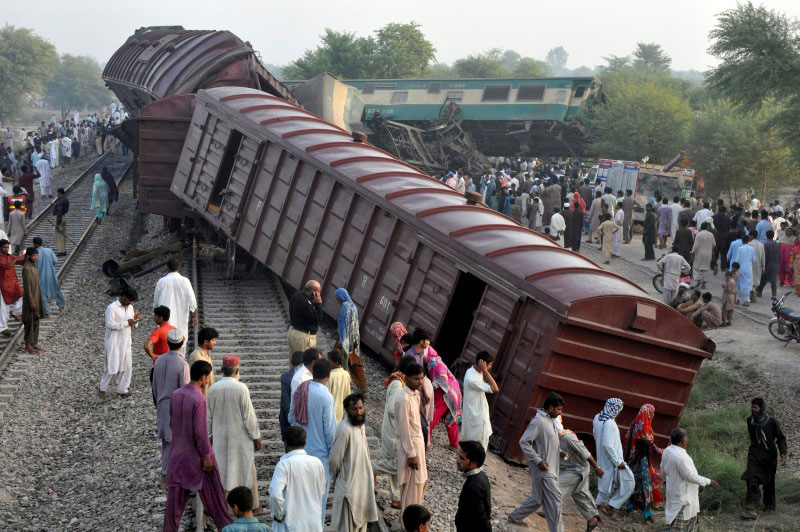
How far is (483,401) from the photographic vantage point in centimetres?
925

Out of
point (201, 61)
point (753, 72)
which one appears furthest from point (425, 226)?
point (753, 72)

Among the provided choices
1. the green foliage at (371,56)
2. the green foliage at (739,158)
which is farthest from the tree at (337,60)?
the green foliage at (739,158)

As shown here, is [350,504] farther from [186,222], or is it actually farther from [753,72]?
[753,72]

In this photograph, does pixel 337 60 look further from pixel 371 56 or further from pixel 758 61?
pixel 758 61

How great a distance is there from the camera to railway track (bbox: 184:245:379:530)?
9.71 m

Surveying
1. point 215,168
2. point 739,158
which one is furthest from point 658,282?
point 739,158

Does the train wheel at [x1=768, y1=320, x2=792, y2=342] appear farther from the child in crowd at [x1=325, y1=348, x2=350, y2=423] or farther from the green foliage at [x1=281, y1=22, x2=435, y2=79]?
the green foliage at [x1=281, y1=22, x2=435, y2=79]

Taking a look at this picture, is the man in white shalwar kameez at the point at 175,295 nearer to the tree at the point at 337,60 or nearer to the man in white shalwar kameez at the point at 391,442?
the man in white shalwar kameez at the point at 391,442

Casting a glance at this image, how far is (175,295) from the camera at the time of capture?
1112 cm

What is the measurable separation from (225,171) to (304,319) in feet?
25.7

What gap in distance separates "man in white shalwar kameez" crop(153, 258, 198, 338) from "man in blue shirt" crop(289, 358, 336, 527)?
13.3ft

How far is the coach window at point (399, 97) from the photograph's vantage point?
38031 millimetres

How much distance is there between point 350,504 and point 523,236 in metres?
5.64

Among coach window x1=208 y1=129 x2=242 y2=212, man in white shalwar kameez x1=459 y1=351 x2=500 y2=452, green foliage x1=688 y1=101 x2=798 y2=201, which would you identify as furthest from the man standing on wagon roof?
green foliage x1=688 y1=101 x2=798 y2=201
